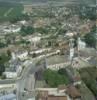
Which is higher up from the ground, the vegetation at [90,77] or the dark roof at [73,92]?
the vegetation at [90,77]

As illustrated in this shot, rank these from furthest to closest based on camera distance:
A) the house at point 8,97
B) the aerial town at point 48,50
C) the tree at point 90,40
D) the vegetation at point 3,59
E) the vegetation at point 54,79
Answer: the tree at point 90,40
the vegetation at point 3,59
the vegetation at point 54,79
the aerial town at point 48,50
the house at point 8,97

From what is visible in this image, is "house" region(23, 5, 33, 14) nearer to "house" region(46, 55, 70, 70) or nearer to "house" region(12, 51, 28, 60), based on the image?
"house" region(12, 51, 28, 60)

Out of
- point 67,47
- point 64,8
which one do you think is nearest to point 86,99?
point 67,47

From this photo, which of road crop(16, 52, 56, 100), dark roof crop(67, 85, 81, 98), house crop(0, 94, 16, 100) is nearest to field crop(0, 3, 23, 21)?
road crop(16, 52, 56, 100)

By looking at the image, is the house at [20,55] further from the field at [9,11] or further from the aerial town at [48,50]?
the field at [9,11]

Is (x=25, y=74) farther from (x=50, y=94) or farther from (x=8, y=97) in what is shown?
(x=8, y=97)

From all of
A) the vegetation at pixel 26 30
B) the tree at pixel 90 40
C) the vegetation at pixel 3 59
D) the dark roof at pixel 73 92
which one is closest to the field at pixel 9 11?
the vegetation at pixel 26 30
